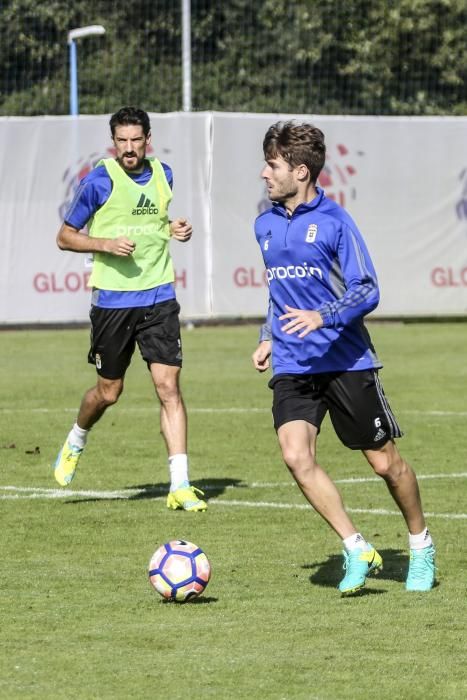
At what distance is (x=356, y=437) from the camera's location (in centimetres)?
679

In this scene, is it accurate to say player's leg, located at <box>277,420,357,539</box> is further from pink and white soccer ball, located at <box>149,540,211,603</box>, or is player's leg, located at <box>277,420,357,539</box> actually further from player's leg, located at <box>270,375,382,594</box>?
pink and white soccer ball, located at <box>149,540,211,603</box>

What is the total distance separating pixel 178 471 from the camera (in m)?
9.22

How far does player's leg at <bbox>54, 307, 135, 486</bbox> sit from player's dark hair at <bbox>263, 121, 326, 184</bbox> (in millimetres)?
2943

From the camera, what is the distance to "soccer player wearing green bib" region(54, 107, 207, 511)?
30.9ft

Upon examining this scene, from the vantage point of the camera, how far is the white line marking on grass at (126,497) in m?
8.87

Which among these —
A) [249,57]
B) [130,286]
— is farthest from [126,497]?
[249,57]

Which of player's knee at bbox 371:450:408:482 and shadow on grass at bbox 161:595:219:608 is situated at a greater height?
player's knee at bbox 371:450:408:482

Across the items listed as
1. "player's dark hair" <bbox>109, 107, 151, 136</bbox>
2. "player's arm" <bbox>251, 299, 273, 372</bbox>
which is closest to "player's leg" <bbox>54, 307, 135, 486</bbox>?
"player's dark hair" <bbox>109, 107, 151, 136</bbox>

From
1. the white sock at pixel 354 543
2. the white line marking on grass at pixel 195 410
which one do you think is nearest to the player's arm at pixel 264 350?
the white sock at pixel 354 543

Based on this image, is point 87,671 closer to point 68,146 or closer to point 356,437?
point 356,437

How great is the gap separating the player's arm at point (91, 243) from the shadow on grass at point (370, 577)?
2420 millimetres

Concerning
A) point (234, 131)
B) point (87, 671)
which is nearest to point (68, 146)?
point (234, 131)

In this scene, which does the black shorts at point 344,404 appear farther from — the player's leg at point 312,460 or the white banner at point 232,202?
the white banner at point 232,202

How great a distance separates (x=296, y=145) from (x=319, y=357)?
3.06ft
